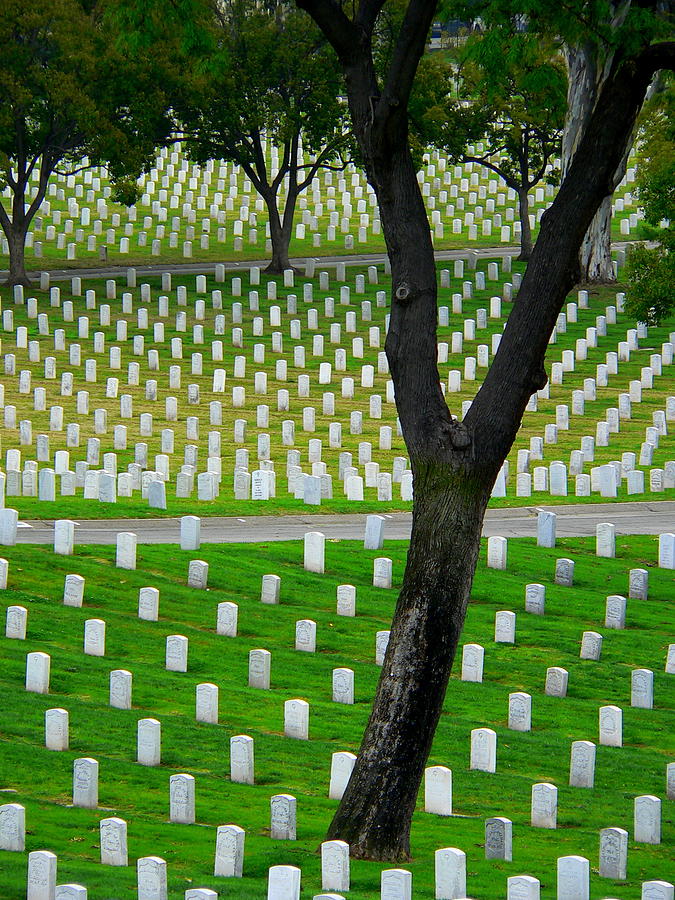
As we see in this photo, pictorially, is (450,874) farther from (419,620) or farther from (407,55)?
(407,55)

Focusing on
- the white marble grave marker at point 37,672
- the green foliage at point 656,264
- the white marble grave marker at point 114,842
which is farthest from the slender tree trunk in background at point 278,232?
the white marble grave marker at point 114,842

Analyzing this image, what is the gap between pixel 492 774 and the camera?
43.2 feet

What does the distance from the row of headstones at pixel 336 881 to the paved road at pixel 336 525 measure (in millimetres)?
10537

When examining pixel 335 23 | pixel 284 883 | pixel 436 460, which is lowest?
pixel 284 883

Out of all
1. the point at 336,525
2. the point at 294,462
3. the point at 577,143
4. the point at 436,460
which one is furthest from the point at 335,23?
the point at 577,143

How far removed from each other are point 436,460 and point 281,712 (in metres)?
4.46

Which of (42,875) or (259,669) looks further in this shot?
(259,669)

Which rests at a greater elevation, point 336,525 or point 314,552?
point 336,525

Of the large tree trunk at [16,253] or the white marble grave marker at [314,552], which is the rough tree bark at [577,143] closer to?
the large tree trunk at [16,253]

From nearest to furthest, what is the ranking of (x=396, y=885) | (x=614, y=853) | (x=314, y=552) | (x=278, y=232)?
1. (x=396, y=885)
2. (x=614, y=853)
3. (x=314, y=552)
4. (x=278, y=232)

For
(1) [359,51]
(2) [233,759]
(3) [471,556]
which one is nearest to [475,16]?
(1) [359,51]

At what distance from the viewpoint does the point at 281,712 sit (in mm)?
14320

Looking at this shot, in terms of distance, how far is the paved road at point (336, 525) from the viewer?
20156 mm

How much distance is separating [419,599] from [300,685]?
4922 millimetres
